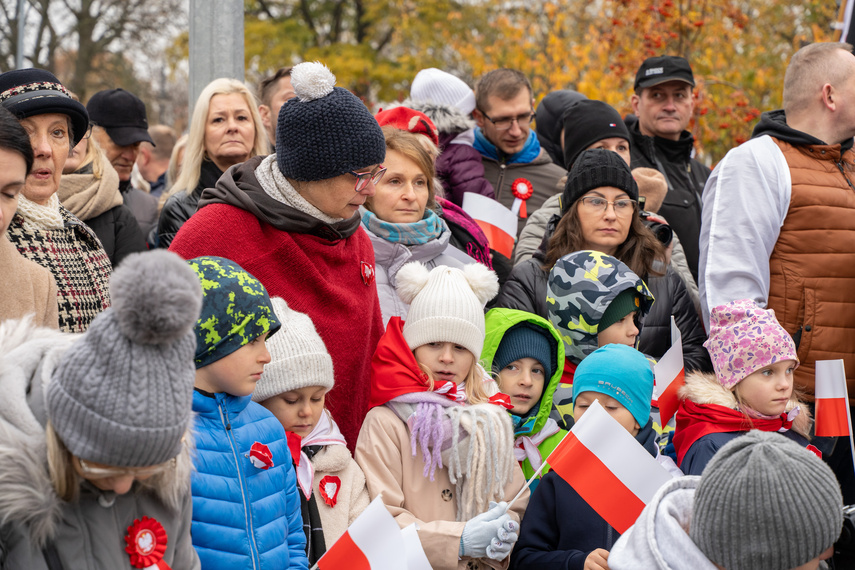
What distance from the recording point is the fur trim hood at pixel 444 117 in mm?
5629

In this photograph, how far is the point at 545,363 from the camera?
3.82 meters

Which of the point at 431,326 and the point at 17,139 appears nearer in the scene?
the point at 17,139

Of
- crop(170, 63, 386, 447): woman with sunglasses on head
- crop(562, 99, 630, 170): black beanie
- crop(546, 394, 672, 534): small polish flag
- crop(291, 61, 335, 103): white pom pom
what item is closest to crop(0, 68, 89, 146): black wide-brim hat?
crop(170, 63, 386, 447): woman with sunglasses on head

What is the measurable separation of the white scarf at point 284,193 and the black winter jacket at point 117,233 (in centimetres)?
120

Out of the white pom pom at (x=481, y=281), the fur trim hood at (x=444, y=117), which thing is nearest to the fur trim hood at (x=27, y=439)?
the white pom pom at (x=481, y=281)

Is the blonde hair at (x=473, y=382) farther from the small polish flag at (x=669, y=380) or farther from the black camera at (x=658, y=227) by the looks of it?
the black camera at (x=658, y=227)

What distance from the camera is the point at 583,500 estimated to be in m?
3.29

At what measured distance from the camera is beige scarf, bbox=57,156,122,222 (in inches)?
170

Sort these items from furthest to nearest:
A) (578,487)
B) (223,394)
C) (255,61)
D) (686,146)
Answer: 1. (255,61)
2. (686,146)
3. (578,487)
4. (223,394)

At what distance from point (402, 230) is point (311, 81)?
2.92 ft

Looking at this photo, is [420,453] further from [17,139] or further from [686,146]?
[686,146]

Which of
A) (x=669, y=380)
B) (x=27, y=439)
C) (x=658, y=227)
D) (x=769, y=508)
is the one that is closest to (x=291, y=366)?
(x=27, y=439)

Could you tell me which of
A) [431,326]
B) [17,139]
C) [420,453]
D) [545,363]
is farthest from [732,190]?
[17,139]

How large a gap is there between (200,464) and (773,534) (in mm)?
1582
